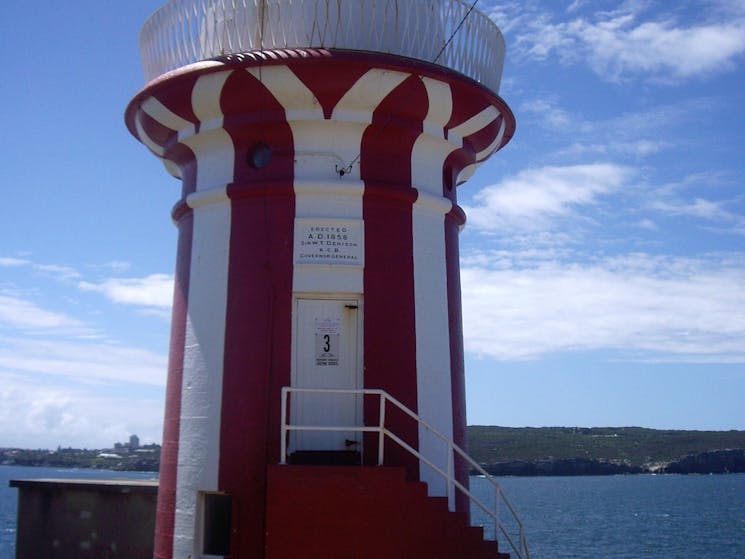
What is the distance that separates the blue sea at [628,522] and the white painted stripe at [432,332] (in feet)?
137

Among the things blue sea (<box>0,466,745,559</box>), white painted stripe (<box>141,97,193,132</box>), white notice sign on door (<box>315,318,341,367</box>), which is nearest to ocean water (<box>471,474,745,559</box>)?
blue sea (<box>0,466,745,559</box>)

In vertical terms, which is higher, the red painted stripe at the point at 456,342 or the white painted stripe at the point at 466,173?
the white painted stripe at the point at 466,173

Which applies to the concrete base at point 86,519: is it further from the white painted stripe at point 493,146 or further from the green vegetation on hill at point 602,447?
the green vegetation on hill at point 602,447

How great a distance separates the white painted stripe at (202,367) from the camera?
9977 mm

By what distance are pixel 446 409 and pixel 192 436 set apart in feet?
9.51

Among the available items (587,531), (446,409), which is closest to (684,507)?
(587,531)

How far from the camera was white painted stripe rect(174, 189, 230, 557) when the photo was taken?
9977 mm

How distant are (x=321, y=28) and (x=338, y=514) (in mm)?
5307

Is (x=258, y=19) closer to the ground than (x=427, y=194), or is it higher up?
higher up

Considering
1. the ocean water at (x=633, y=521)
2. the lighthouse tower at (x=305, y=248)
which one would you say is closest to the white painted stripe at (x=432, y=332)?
the lighthouse tower at (x=305, y=248)

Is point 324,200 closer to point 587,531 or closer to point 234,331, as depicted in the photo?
point 234,331

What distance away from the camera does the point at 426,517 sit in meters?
8.69

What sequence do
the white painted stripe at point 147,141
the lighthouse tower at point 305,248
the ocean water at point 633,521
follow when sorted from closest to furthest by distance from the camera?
the lighthouse tower at point 305,248 → the white painted stripe at point 147,141 → the ocean water at point 633,521

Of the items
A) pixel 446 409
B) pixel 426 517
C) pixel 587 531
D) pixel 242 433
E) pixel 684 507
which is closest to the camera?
pixel 426 517
